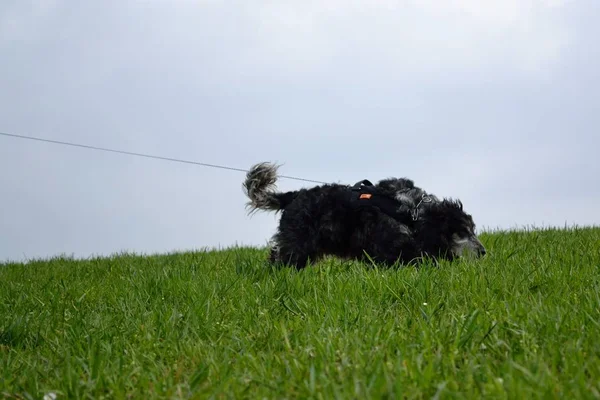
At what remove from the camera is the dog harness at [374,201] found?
245 inches

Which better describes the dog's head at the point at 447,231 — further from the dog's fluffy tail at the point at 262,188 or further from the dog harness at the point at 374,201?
the dog's fluffy tail at the point at 262,188

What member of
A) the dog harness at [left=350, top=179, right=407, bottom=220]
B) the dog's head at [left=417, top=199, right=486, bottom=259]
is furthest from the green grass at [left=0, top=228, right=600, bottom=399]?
the dog harness at [left=350, top=179, right=407, bottom=220]

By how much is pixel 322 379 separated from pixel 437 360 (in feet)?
1.80

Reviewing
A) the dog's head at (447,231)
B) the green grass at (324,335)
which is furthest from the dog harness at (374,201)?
the green grass at (324,335)

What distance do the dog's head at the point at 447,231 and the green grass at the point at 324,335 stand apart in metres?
0.32

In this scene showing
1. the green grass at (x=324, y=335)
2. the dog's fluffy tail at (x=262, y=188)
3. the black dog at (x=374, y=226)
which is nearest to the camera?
the green grass at (x=324, y=335)

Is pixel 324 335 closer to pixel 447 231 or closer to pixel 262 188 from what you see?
pixel 447 231

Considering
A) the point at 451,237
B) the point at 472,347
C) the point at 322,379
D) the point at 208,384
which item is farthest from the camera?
the point at 451,237

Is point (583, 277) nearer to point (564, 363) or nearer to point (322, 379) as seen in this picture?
point (564, 363)

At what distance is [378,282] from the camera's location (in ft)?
15.6

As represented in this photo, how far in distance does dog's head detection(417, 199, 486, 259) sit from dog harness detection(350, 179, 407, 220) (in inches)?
10.7

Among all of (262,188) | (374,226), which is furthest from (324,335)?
(262,188)

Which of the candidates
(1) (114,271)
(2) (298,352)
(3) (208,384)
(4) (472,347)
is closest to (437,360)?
(4) (472,347)

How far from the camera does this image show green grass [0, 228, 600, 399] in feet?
8.38
